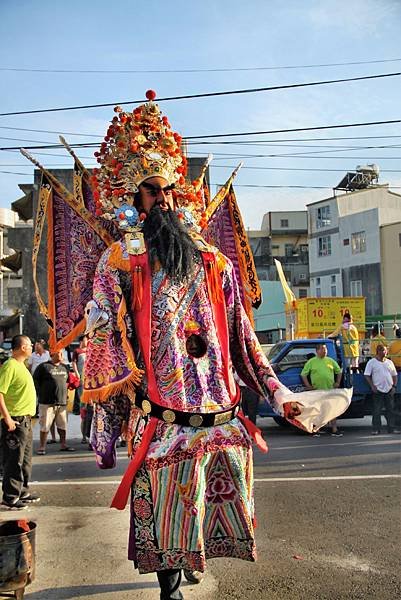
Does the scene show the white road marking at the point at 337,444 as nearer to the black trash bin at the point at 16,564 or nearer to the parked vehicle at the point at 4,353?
the parked vehicle at the point at 4,353

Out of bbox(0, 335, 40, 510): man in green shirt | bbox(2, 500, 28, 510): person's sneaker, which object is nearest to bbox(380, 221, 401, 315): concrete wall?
bbox(0, 335, 40, 510): man in green shirt

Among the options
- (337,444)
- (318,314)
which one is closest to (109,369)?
(337,444)

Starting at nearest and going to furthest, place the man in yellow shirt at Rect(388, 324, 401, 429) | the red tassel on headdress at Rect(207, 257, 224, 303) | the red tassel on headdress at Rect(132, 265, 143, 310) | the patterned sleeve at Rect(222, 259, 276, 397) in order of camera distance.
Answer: the red tassel on headdress at Rect(132, 265, 143, 310) < the red tassel on headdress at Rect(207, 257, 224, 303) < the patterned sleeve at Rect(222, 259, 276, 397) < the man in yellow shirt at Rect(388, 324, 401, 429)

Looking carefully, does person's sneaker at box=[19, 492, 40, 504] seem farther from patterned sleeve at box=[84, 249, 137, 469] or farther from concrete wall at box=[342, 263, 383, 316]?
concrete wall at box=[342, 263, 383, 316]

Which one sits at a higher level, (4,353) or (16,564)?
(4,353)

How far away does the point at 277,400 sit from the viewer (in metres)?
3.16

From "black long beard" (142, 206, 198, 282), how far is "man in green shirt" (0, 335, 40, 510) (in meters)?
3.88

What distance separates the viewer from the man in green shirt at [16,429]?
6402 millimetres

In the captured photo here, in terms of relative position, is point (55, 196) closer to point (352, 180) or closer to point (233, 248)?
point (233, 248)

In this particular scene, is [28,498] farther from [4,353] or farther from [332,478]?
[4,353]

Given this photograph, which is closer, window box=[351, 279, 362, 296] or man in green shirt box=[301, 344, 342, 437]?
man in green shirt box=[301, 344, 342, 437]

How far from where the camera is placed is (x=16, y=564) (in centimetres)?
367

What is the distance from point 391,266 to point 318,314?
20793mm

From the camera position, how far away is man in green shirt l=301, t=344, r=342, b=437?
11.5 m
